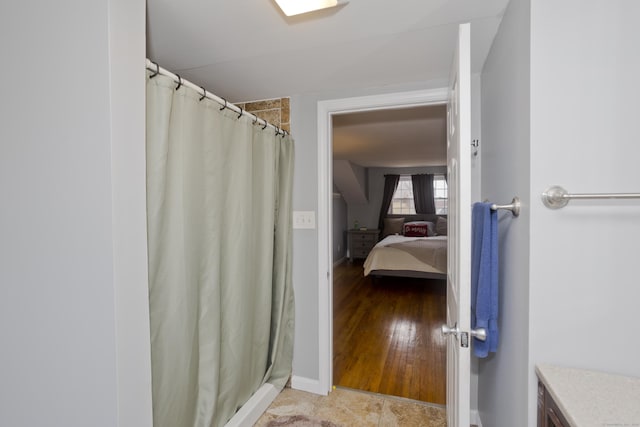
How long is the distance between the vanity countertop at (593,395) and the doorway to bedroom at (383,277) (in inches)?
52.7

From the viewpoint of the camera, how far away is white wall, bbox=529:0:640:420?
2.96 ft

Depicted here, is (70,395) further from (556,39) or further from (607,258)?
(556,39)

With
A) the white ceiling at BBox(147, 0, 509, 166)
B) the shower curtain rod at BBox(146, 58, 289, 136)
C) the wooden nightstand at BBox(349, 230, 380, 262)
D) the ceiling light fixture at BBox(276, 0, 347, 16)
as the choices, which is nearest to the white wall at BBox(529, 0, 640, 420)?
the white ceiling at BBox(147, 0, 509, 166)

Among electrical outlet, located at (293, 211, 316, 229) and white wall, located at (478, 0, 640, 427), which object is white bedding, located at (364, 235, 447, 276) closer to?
electrical outlet, located at (293, 211, 316, 229)

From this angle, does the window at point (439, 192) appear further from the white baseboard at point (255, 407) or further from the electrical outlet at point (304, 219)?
the white baseboard at point (255, 407)

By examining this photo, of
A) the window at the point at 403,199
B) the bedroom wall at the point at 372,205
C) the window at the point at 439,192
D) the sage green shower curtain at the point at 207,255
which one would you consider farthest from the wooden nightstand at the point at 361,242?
the sage green shower curtain at the point at 207,255

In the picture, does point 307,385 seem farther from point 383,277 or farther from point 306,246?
point 383,277

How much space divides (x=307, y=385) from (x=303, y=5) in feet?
7.22

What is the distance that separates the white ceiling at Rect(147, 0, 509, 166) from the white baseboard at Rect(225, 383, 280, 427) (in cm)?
193

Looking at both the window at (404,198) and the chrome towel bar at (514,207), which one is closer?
the chrome towel bar at (514,207)

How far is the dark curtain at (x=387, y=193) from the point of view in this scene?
7.06 m

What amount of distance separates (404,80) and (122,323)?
1.82m

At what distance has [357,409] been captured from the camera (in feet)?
6.24

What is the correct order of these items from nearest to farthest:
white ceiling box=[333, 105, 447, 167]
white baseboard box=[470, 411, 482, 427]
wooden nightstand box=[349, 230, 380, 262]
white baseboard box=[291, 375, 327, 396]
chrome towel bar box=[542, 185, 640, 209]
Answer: chrome towel bar box=[542, 185, 640, 209], white baseboard box=[470, 411, 482, 427], white baseboard box=[291, 375, 327, 396], white ceiling box=[333, 105, 447, 167], wooden nightstand box=[349, 230, 380, 262]
